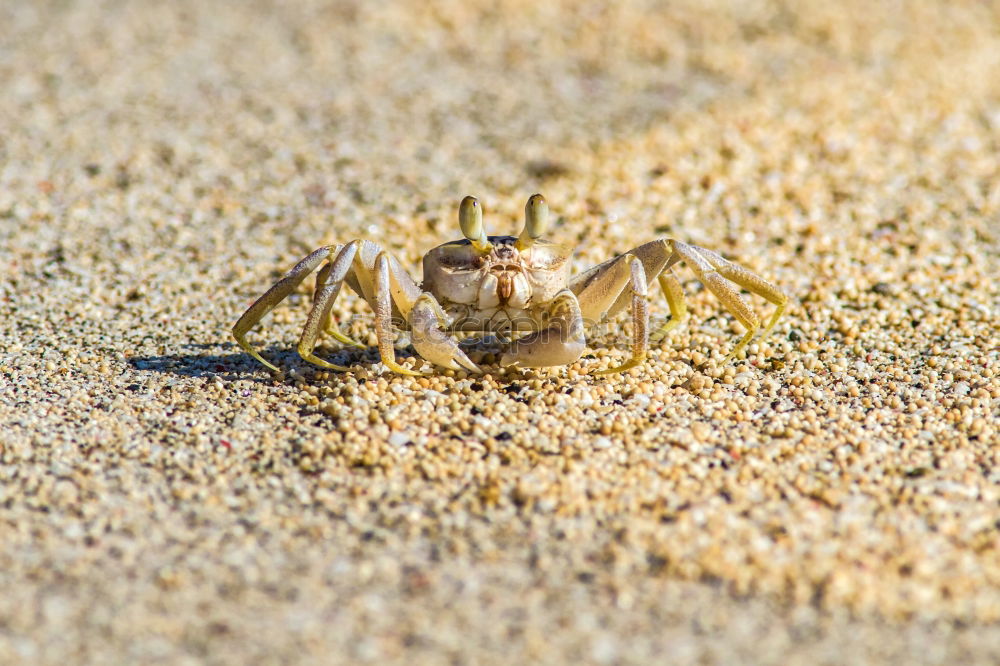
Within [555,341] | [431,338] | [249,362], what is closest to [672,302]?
[555,341]

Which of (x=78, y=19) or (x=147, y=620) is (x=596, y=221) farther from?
(x=78, y=19)

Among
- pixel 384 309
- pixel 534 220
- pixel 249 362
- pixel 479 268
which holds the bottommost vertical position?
pixel 249 362

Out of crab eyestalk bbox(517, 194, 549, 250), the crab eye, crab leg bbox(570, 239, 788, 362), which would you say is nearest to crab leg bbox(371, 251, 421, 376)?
the crab eye

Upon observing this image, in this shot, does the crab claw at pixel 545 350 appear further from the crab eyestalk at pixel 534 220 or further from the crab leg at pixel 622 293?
the crab eyestalk at pixel 534 220

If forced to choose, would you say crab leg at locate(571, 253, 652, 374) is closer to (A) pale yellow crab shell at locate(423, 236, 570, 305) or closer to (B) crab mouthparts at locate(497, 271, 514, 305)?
(A) pale yellow crab shell at locate(423, 236, 570, 305)

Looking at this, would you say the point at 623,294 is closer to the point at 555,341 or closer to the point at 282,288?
the point at 555,341

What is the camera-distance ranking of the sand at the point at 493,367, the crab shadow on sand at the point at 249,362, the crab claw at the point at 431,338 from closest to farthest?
the sand at the point at 493,367, the crab claw at the point at 431,338, the crab shadow on sand at the point at 249,362

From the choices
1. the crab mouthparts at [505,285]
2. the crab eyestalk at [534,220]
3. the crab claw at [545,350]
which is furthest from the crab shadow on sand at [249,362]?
the crab eyestalk at [534,220]
